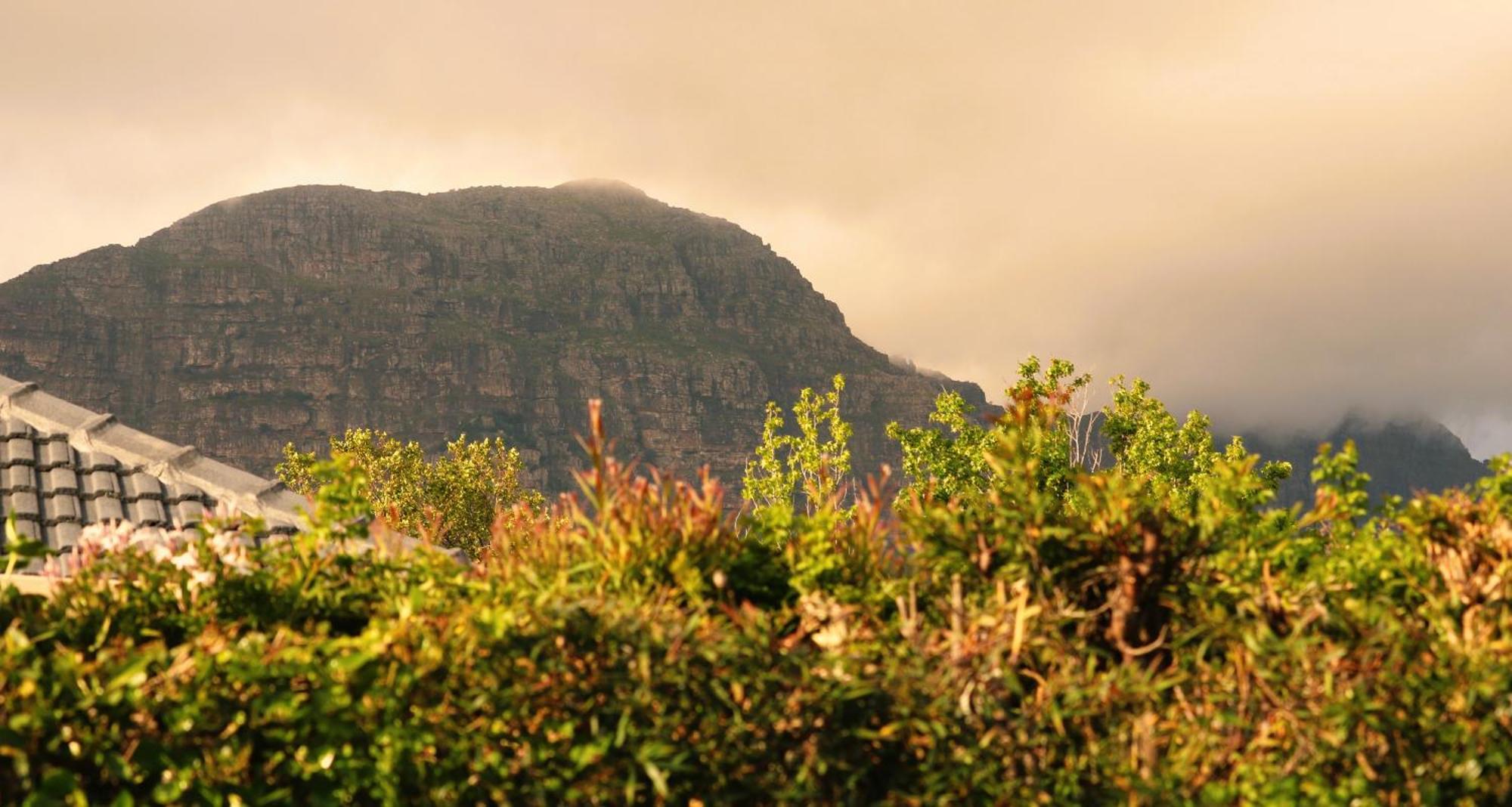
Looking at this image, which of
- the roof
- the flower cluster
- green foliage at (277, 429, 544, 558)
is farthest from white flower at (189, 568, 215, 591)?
green foliage at (277, 429, 544, 558)

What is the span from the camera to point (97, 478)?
39.6 ft

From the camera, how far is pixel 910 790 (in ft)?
13.9

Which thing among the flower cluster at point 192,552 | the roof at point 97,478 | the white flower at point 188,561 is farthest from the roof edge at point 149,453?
the white flower at point 188,561

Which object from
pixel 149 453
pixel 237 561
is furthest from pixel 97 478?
pixel 237 561

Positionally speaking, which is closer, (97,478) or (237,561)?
(237,561)

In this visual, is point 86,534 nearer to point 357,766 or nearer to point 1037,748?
point 357,766

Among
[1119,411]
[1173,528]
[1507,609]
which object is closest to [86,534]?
[1173,528]

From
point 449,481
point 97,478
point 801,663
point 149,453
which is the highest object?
point 801,663

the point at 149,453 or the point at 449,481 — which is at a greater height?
the point at 149,453

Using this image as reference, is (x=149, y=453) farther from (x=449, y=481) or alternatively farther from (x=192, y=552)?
(x=449, y=481)

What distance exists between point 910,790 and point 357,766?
76.9 inches

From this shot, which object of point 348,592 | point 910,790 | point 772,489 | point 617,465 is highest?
point 617,465

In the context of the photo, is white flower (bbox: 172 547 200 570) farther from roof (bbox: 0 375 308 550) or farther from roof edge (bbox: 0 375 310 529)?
roof edge (bbox: 0 375 310 529)

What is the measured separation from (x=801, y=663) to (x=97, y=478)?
10546 mm
